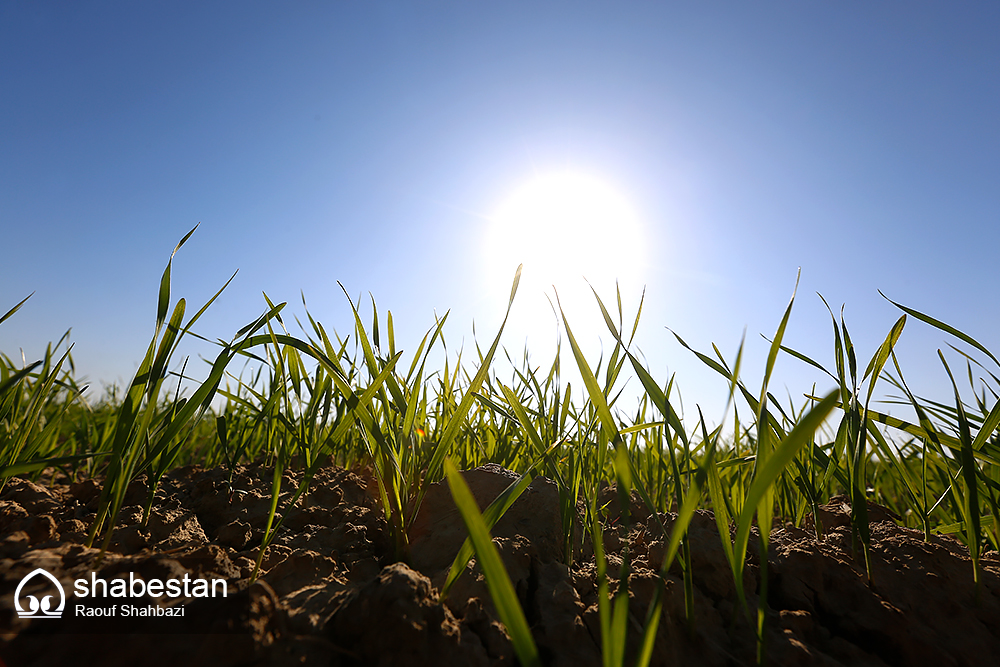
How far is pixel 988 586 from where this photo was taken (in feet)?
2.90

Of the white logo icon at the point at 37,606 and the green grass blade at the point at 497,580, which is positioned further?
the white logo icon at the point at 37,606

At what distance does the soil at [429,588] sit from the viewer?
517 mm

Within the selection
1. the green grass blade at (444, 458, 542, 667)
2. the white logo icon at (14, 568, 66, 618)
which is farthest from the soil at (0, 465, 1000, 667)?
the green grass blade at (444, 458, 542, 667)

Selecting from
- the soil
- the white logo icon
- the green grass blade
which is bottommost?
the soil

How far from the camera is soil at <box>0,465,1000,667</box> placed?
1.69ft

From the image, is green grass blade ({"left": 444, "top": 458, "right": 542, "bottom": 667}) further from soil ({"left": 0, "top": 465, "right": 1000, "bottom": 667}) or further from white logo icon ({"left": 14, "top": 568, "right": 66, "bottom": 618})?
white logo icon ({"left": 14, "top": 568, "right": 66, "bottom": 618})

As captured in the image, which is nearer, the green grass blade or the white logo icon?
the green grass blade

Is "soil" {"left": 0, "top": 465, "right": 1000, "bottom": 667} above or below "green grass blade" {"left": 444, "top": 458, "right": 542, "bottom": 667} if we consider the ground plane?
below

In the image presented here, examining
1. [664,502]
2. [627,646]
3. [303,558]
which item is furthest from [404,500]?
[664,502]

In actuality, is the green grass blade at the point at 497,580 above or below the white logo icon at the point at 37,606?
above

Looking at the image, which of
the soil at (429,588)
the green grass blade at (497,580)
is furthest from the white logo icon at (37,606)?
the green grass blade at (497,580)

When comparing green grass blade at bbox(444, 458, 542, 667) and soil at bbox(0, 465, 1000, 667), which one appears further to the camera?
soil at bbox(0, 465, 1000, 667)

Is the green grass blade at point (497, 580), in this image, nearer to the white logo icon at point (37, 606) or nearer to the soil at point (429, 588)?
the soil at point (429, 588)

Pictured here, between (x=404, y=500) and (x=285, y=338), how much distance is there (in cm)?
39
